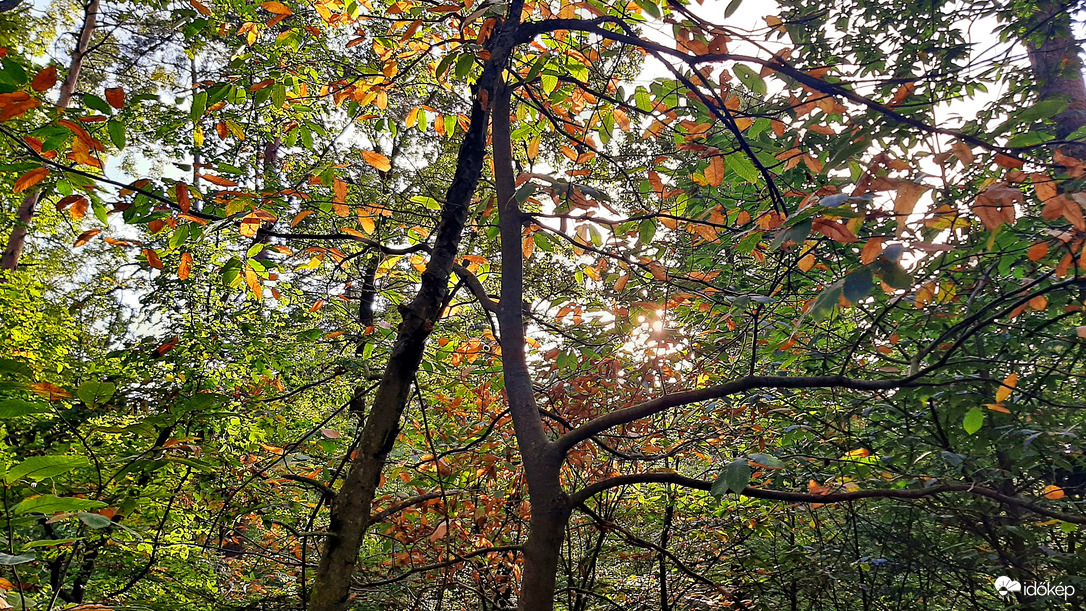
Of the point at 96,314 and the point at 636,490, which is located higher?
the point at 96,314

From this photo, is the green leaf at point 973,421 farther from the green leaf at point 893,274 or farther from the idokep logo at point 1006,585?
the green leaf at point 893,274

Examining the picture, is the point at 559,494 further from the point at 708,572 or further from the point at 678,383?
the point at 708,572

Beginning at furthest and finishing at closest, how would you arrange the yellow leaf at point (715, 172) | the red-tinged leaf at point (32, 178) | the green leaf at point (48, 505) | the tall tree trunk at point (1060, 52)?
the tall tree trunk at point (1060, 52), the yellow leaf at point (715, 172), the red-tinged leaf at point (32, 178), the green leaf at point (48, 505)

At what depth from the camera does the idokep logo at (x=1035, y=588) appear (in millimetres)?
2527

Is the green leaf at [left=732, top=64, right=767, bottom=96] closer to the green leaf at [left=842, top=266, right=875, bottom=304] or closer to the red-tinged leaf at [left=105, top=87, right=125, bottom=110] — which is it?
the green leaf at [left=842, top=266, right=875, bottom=304]

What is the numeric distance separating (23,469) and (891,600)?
4494mm

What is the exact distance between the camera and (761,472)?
2.88m

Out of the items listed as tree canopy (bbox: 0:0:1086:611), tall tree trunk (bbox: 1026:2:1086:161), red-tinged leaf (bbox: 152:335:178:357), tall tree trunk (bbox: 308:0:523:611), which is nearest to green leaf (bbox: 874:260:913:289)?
tree canopy (bbox: 0:0:1086:611)

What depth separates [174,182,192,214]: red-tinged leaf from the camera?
1.57 meters

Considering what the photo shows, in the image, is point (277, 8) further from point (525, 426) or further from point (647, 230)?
point (525, 426)

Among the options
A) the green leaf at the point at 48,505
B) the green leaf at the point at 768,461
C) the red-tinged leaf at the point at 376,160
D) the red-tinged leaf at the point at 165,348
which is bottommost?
the green leaf at the point at 48,505

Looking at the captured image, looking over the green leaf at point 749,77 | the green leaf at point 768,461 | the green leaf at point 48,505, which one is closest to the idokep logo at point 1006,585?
the green leaf at point 768,461

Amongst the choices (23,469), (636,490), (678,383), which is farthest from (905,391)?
(23,469)

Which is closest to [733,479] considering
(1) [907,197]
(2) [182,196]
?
(1) [907,197]
